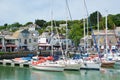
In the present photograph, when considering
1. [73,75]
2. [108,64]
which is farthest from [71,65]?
[108,64]

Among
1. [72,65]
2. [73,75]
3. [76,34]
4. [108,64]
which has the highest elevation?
[76,34]

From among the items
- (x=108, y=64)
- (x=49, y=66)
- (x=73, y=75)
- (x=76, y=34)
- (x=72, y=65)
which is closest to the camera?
(x=73, y=75)

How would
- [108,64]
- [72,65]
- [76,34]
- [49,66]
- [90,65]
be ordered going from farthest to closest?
[76,34], [108,64], [90,65], [49,66], [72,65]

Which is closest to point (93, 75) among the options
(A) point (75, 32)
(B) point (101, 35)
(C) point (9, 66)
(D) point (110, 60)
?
(D) point (110, 60)

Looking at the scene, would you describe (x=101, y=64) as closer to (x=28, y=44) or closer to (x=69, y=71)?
(x=69, y=71)

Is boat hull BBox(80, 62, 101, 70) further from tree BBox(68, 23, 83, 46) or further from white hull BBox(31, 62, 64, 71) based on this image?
tree BBox(68, 23, 83, 46)

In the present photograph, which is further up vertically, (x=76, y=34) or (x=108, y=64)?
(x=76, y=34)

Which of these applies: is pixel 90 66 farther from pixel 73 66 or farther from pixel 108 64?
pixel 108 64

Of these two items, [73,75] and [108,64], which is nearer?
[73,75]

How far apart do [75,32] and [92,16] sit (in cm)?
2816

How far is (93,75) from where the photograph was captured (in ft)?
135

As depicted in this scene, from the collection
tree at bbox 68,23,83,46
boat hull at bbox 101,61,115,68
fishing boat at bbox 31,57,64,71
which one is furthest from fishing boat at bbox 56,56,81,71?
tree at bbox 68,23,83,46

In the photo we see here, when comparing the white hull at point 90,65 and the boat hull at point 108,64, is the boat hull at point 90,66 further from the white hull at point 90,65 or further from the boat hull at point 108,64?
the boat hull at point 108,64

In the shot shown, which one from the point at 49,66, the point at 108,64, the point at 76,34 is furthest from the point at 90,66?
the point at 76,34
